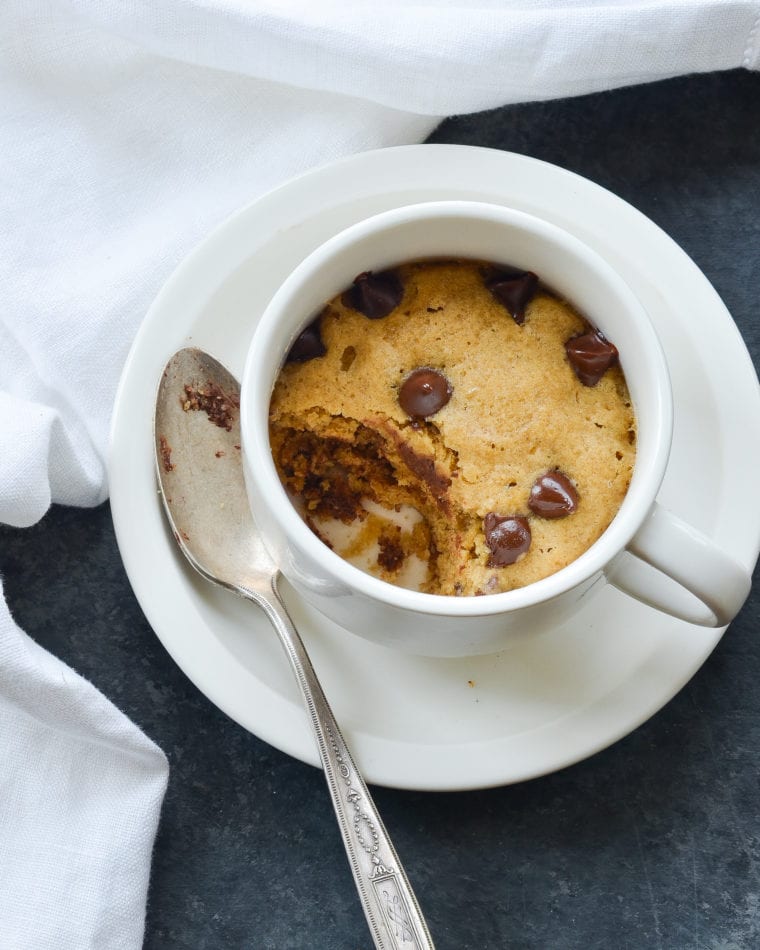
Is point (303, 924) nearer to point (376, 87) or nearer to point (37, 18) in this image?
point (376, 87)

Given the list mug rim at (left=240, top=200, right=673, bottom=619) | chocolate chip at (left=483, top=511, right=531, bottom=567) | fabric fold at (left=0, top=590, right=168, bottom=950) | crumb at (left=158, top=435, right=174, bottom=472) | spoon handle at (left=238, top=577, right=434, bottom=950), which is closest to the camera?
mug rim at (left=240, top=200, right=673, bottom=619)

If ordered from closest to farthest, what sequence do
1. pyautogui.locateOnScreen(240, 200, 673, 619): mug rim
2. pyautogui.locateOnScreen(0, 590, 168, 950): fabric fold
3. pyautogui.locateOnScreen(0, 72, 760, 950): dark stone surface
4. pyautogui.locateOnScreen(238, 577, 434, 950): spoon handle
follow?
1. pyautogui.locateOnScreen(240, 200, 673, 619): mug rim
2. pyautogui.locateOnScreen(238, 577, 434, 950): spoon handle
3. pyautogui.locateOnScreen(0, 590, 168, 950): fabric fold
4. pyautogui.locateOnScreen(0, 72, 760, 950): dark stone surface

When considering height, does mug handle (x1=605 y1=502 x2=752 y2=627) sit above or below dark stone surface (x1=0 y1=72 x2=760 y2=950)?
above

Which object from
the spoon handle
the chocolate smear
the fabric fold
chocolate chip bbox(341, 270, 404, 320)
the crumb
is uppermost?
chocolate chip bbox(341, 270, 404, 320)

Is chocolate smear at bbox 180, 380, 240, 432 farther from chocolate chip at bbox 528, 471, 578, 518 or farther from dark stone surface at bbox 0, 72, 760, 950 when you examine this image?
chocolate chip at bbox 528, 471, 578, 518

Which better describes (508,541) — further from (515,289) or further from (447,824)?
(447,824)

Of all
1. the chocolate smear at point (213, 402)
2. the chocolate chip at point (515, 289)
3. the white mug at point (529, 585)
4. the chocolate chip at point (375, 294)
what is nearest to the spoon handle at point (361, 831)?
the white mug at point (529, 585)

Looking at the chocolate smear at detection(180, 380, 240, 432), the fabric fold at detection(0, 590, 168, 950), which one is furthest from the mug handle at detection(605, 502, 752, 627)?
the fabric fold at detection(0, 590, 168, 950)

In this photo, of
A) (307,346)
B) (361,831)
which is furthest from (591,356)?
(361,831)
